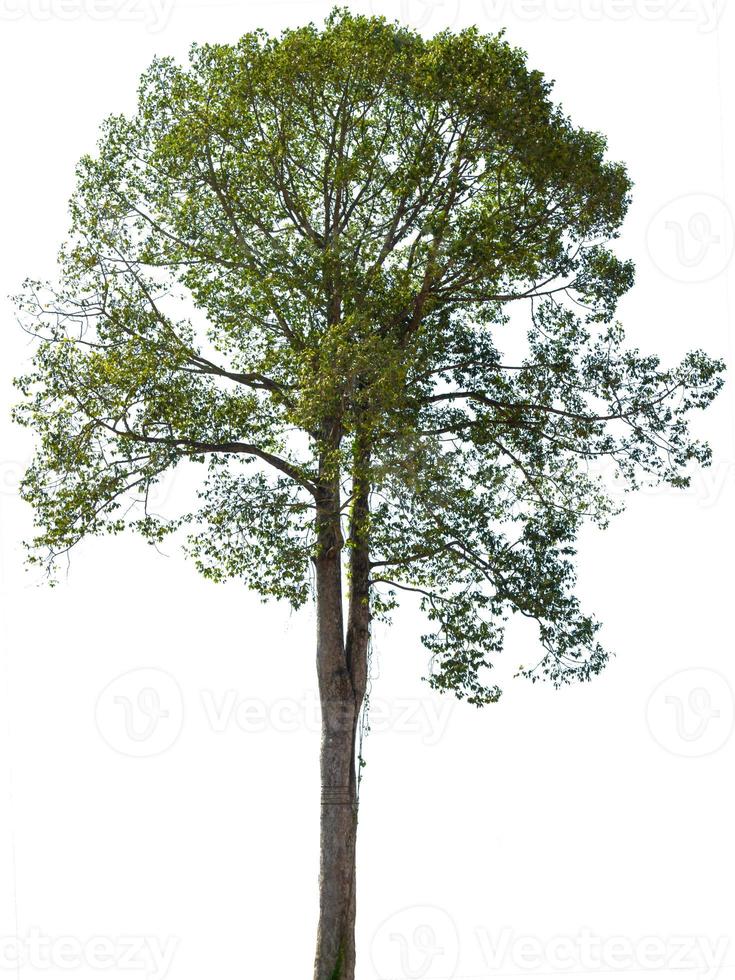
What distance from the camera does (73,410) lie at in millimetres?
12227

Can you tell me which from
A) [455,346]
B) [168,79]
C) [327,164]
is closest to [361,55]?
[327,164]

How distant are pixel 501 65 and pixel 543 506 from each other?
4.10 metres

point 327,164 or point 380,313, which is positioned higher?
point 327,164

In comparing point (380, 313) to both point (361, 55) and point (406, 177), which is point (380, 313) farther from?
point (361, 55)

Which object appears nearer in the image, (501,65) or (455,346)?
(501,65)

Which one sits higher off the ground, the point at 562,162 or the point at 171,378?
the point at 562,162

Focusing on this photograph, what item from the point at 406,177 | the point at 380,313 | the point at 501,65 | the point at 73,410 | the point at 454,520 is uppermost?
the point at 501,65

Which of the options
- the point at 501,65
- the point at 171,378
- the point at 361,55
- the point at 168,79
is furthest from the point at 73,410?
the point at 501,65

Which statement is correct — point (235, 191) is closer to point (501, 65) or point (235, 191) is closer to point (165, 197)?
point (165, 197)

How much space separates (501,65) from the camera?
11898 mm

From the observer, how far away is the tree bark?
473 inches

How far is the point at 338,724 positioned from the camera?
12.3 m

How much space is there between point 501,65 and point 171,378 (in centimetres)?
413

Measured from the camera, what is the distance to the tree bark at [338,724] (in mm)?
12008
